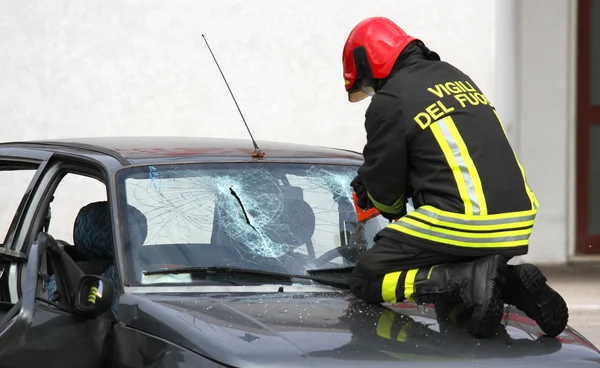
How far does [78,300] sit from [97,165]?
0.76 metres

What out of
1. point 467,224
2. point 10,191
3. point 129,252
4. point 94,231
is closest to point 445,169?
point 467,224

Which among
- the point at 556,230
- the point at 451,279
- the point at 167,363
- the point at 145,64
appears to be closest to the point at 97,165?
the point at 167,363

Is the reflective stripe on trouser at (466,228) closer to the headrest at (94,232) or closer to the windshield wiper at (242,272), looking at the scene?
the windshield wiper at (242,272)

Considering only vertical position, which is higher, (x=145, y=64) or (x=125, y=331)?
(x=145, y=64)

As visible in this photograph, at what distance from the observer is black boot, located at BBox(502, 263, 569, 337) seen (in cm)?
356

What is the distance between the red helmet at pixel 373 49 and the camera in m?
3.97

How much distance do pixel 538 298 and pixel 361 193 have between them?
2.88 feet

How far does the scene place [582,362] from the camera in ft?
11.3

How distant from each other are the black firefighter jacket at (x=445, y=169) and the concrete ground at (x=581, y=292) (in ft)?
13.5

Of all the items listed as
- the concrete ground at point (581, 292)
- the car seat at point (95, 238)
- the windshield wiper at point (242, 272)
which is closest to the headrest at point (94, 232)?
the car seat at point (95, 238)

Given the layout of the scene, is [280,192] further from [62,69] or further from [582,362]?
[62,69]

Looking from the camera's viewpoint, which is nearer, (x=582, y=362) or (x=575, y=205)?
(x=582, y=362)

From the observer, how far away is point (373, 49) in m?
3.98

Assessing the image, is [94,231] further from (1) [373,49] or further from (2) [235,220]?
(1) [373,49]
